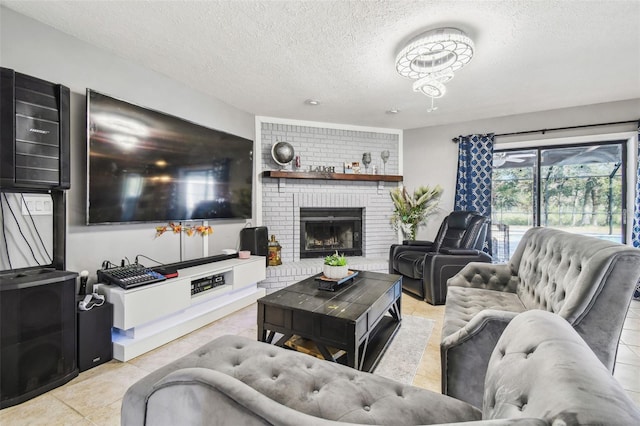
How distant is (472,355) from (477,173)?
3.43 m

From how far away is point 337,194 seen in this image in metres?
4.57

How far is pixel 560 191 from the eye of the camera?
3.99m

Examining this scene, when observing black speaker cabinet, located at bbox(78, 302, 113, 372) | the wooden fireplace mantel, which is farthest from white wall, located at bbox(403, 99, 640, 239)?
black speaker cabinet, located at bbox(78, 302, 113, 372)

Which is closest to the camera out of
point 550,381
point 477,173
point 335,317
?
point 550,381

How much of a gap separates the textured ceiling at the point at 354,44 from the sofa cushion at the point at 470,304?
1.90 metres

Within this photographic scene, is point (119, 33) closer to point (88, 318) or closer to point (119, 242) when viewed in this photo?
point (119, 242)

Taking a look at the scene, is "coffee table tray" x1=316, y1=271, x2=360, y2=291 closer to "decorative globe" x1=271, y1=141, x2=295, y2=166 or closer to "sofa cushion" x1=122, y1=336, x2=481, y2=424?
"sofa cushion" x1=122, y1=336, x2=481, y2=424

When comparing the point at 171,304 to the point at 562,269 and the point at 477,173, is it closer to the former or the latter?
the point at 562,269

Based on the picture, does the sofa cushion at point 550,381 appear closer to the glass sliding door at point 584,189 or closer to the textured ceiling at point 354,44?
the textured ceiling at point 354,44

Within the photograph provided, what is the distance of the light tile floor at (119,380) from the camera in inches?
60.6

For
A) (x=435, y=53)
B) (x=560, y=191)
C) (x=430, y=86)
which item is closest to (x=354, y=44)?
(x=435, y=53)

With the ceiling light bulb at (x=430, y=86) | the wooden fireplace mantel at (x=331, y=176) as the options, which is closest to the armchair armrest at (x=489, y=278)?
the ceiling light bulb at (x=430, y=86)

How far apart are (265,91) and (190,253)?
1928 millimetres

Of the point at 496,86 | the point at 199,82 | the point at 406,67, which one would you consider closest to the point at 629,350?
the point at 496,86
